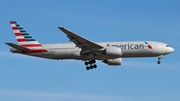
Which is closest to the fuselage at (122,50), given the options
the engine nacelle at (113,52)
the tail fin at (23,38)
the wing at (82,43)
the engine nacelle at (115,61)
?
the engine nacelle at (113,52)

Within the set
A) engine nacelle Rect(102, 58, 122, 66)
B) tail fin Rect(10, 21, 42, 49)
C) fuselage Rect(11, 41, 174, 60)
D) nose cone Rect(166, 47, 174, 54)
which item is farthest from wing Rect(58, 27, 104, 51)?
nose cone Rect(166, 47, 174, 54)

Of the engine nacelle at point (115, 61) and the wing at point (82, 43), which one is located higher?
the wing at point (82, 43)

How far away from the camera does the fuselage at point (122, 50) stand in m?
61.6

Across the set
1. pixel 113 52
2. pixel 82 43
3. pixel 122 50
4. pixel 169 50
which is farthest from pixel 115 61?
pixel 169 50

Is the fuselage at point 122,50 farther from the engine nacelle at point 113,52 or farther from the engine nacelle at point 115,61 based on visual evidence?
the engine nacelle at point 115,61

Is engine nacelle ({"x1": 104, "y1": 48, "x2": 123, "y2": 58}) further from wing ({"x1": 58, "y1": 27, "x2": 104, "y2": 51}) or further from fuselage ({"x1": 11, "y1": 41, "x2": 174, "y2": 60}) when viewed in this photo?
wing ({"x1": 58, "y1": 27, "x2": 104, "y2": 51})

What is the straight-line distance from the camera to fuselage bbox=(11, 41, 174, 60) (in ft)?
202

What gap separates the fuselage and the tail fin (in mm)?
1340

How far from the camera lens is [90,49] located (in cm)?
6228

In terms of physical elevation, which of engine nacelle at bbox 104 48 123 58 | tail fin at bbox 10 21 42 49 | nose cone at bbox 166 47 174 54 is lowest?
engine nacelle at bbox 104 48 123 58

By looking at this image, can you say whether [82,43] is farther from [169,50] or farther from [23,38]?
[169,50]

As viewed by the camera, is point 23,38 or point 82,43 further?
point 23,38

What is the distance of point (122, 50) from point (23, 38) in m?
14.3

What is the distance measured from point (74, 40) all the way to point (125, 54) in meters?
6.73
